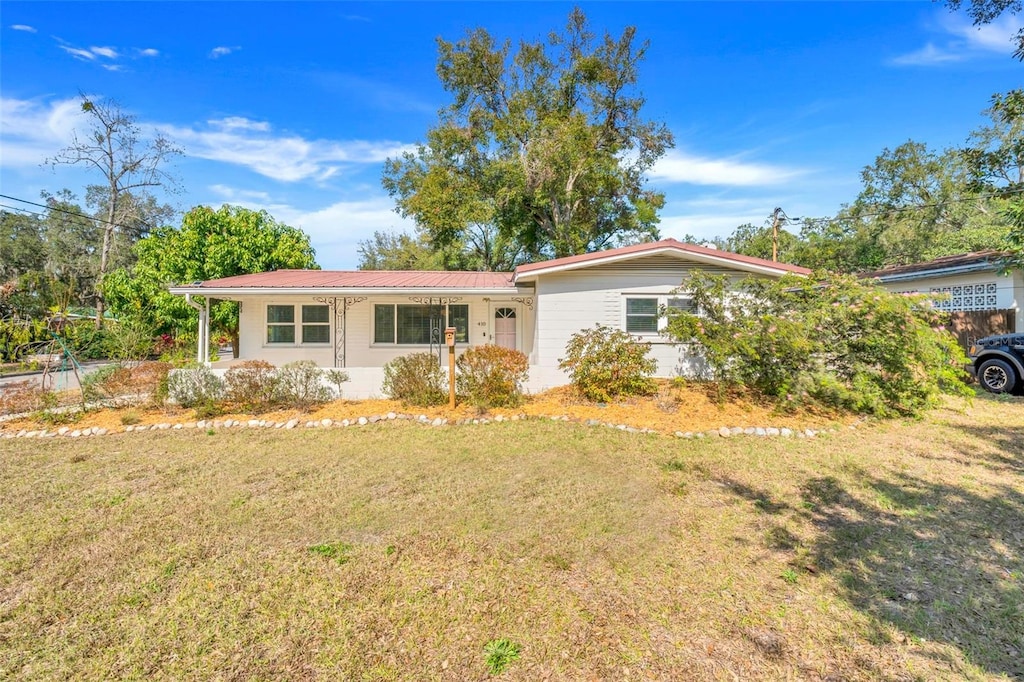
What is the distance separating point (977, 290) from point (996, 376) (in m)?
4.02

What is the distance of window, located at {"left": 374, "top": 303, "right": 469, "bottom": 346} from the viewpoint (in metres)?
12.9

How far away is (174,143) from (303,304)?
20592 millimetres

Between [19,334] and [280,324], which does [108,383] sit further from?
[280,324]

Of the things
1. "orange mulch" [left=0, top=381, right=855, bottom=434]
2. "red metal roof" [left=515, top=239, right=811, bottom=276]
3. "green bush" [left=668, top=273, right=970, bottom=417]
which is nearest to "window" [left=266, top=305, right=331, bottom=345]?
"orange mulch" [left=0, top=381, right=855, bottom=434]

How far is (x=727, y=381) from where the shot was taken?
28.5 ft

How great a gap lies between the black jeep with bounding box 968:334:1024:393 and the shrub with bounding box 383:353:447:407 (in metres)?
11.5

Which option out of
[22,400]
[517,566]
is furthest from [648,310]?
[22,400]

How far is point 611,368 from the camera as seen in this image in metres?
8.55

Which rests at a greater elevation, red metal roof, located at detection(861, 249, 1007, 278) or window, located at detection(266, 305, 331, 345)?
red metal roof, located at detection(861, 249, 1007, 278)

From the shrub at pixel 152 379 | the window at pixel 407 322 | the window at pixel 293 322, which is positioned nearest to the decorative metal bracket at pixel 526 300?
the window at pixel 407 322

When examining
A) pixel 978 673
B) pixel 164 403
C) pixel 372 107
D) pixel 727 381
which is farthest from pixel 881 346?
pixel 372 107

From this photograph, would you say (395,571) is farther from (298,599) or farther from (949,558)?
(949,558)

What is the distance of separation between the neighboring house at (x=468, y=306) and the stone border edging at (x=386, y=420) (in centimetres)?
162

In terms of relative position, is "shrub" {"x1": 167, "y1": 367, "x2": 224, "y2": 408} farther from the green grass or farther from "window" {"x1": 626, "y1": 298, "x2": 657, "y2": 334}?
"window" {"x1": 626, "y1": 298, "x2": 657, "y2": 334}
